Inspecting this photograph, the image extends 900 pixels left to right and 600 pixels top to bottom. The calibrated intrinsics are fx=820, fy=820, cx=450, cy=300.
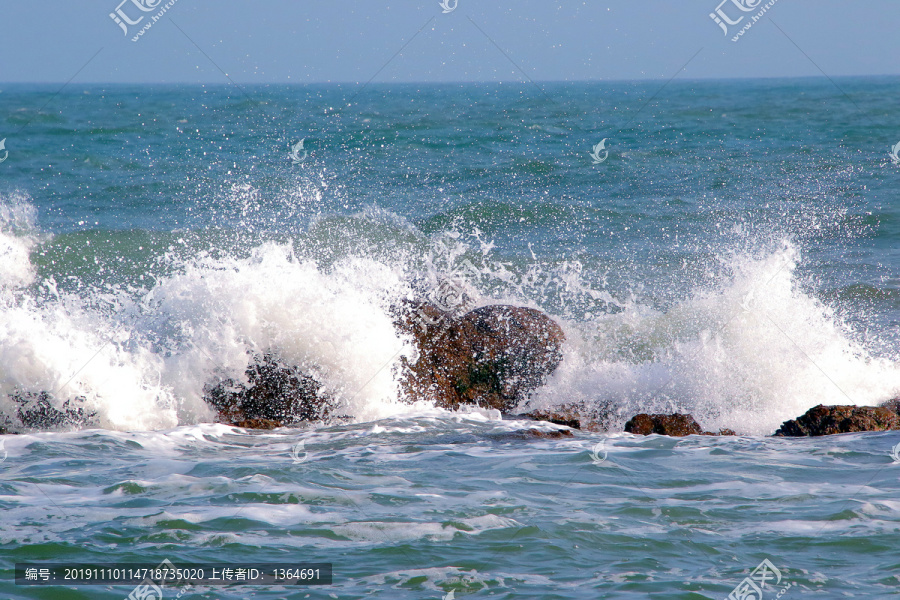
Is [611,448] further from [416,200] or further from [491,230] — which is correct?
[416,200]

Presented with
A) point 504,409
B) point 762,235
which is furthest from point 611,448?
point 762,235

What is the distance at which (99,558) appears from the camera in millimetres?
3826

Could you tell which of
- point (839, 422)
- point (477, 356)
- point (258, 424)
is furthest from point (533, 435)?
point (839, 422)

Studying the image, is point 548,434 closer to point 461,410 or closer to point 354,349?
point 461,410

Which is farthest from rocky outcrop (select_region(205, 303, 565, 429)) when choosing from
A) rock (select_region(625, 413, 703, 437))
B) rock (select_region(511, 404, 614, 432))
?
rock (select_region(625, 413, 703, 437))

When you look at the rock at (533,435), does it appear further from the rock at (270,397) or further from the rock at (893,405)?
the rock at (893,405)

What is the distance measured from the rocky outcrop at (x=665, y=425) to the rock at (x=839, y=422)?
1.51ft

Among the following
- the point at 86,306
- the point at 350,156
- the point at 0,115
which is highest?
the point at 0,115

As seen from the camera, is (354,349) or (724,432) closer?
(724,432)

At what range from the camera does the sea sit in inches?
155

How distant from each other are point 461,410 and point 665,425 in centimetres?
167

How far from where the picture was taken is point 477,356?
7.12 m

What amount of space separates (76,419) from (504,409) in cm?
340

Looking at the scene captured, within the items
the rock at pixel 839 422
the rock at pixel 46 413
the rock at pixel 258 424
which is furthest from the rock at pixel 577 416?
the rock at pixel 46 413
